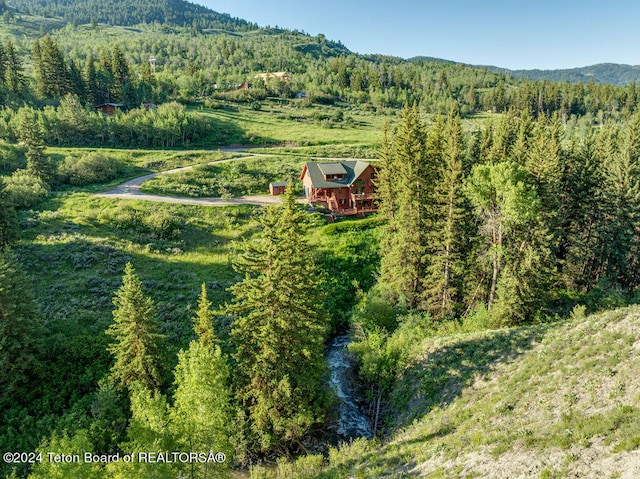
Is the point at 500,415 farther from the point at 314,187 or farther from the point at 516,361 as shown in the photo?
the point at 314,187

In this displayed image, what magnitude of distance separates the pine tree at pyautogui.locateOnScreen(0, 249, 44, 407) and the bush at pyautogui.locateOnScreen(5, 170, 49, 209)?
28347 mm

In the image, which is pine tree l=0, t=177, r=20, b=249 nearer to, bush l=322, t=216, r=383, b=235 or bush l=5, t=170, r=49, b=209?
bush l=5, t=170, r=49, b=209

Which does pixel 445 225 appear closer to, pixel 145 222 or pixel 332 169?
pixel 332 169

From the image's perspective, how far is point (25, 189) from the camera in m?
49.7

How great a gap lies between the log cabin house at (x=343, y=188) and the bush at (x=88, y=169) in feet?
112

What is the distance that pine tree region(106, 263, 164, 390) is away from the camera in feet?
73.9

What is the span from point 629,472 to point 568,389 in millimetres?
6855

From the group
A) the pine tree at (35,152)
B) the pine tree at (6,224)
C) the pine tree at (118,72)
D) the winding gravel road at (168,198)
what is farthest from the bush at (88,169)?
the pine tree at (118,72)

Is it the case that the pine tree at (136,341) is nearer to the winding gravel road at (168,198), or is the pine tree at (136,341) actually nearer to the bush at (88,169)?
the winding gravel road at (168,198)

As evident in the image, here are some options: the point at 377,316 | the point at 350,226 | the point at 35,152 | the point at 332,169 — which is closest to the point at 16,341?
the point at 377,316

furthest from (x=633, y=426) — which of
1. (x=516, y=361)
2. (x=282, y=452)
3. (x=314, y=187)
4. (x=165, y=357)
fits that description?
(x=314, y=187)

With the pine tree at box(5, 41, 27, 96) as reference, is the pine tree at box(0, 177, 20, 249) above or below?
below

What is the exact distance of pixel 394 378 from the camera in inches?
1059

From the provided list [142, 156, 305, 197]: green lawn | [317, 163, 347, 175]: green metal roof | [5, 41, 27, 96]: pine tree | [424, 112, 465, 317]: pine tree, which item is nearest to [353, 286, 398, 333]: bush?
[424, 112, 465, 317]: pine tree
